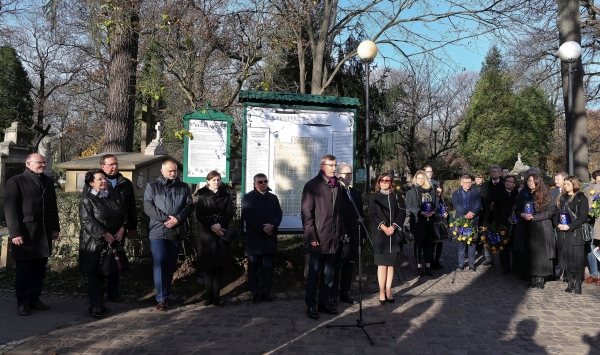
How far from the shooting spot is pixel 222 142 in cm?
688

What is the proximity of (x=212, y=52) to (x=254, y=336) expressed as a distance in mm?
5350

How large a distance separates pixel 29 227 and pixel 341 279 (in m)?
4.04

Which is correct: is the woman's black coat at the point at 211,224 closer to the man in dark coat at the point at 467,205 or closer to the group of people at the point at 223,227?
the group of people at the point at 223,227

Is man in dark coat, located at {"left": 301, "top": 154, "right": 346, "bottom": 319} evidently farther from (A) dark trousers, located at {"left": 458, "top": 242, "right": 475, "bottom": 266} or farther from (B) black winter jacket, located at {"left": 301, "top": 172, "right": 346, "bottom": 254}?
(A) dark trousers, located at {"left": 458, "top": 242, "right": 475, "bottom": 266}

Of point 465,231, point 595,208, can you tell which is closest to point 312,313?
point 465,231

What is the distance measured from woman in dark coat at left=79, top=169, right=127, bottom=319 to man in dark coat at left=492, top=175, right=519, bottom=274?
6674 mm

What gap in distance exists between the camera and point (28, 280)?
5461mm

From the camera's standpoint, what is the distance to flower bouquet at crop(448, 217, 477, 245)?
7941 millimetres

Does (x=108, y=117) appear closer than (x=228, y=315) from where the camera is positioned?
No

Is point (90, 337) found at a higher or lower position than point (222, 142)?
lower

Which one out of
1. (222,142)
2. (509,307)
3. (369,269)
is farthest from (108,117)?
(509,307)

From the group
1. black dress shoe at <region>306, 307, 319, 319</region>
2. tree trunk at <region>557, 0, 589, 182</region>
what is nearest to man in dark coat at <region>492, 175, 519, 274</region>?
tree trunk at <region>557, 0, 589, 182</region>

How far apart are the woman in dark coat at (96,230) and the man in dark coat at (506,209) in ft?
21.9

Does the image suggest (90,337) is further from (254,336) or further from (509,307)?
(509,307)
